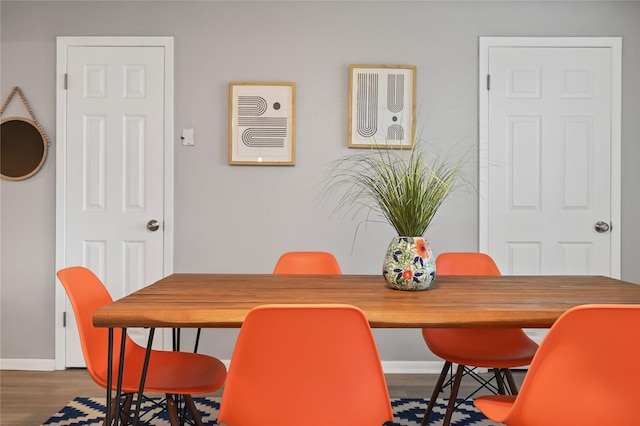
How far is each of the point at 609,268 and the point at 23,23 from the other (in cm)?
435

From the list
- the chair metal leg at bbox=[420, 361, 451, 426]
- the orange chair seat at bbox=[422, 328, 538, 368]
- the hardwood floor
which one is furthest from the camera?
the hardwood floor

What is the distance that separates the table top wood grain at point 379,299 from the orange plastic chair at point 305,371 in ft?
0.65

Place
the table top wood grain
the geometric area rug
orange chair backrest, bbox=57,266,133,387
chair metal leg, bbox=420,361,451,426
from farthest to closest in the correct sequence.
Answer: the geometric area rug → chair metal leg, bbox=420,361,451,426 → orange chair backrest, bbox=57,266,133,387 → the table top wood grain

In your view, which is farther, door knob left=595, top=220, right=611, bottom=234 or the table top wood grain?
door knob left=595, top=220, right=611, bottom=234

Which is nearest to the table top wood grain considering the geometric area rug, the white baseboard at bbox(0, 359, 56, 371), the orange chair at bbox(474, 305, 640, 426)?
the orange chair at bbox(474, 305, 640, 426)

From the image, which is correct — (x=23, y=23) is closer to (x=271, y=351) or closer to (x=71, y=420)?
(x=71, y=420)

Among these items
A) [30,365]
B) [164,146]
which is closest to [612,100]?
[164,146]

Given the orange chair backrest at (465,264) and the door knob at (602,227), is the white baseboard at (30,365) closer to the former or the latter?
the orange chair backrest at (465,264)

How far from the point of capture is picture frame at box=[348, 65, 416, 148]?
3344 millimetres

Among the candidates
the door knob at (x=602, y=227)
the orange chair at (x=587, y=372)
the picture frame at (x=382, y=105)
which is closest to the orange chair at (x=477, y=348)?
the orange chair at (x=587, y=372)

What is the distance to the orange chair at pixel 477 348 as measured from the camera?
6.60 ft

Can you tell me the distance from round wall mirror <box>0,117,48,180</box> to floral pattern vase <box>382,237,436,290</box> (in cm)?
271

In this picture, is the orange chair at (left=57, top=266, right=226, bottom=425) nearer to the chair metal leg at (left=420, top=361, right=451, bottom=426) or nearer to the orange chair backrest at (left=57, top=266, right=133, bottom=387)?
the orange chair backrest at (left=57, top=266, right=133, bottom=387)

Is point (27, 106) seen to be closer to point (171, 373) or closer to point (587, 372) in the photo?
point (171, 373)
